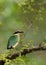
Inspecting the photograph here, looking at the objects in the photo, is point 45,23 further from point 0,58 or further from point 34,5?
point 0,58

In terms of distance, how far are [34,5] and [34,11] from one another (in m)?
0.05

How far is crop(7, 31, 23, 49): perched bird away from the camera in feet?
5.76

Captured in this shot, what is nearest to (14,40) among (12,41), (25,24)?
(12,41)

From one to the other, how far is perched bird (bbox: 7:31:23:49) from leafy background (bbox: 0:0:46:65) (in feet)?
0.08

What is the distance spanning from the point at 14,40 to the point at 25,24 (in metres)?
0.16

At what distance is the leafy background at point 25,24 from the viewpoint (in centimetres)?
172

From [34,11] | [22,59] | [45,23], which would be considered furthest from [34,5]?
[22,59]

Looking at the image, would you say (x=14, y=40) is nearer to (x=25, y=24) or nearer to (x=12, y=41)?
(x=12, y=41)

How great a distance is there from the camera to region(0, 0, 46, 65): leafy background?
1723mm

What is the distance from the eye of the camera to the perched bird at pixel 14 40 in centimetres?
175

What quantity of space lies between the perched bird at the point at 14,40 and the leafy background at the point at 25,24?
26 mm

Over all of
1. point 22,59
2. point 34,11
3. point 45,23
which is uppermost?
point 34,11

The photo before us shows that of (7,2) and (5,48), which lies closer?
(5,48)

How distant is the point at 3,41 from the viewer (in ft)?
5.76
